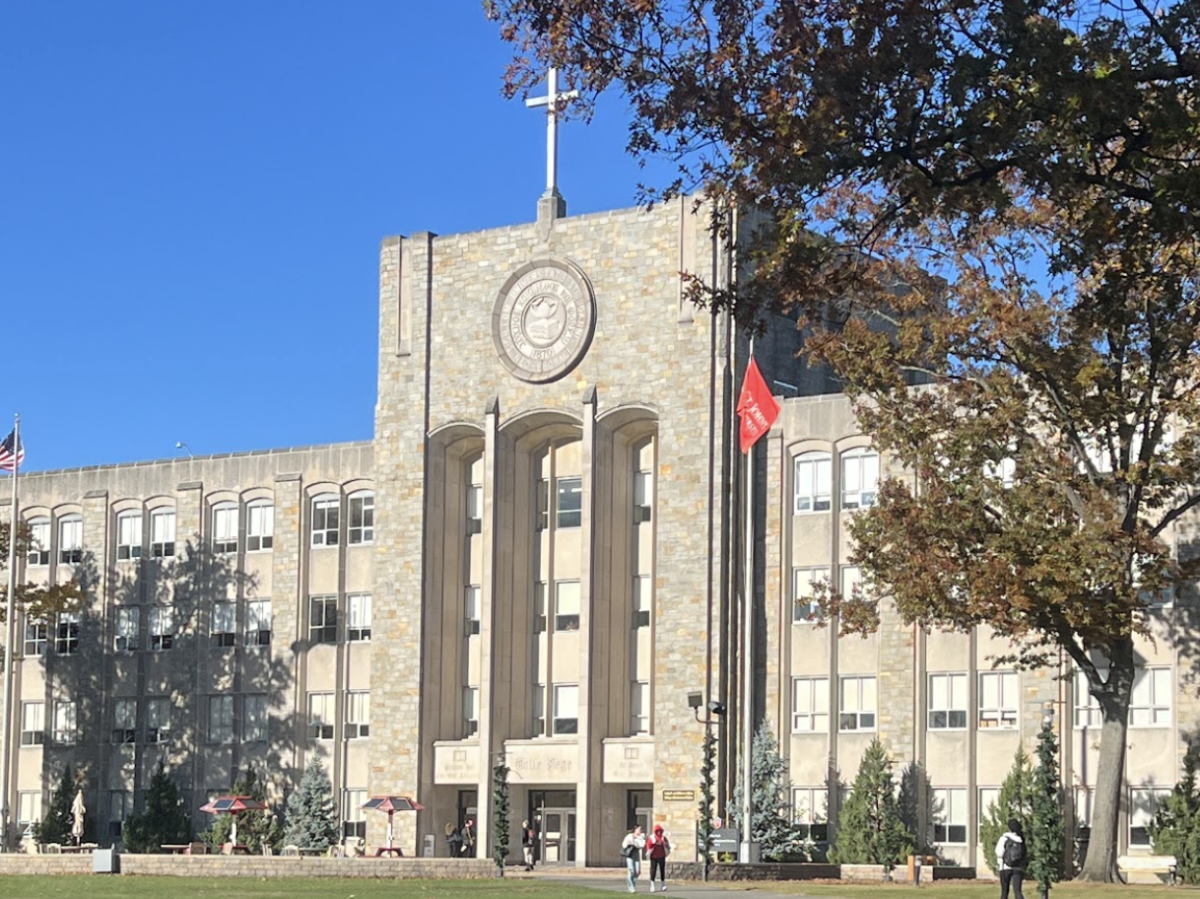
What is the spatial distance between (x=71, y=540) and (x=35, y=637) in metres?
3.88

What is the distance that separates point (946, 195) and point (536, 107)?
1834 inches

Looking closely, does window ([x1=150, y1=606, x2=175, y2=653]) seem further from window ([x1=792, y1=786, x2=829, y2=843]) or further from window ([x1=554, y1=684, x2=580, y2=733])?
window ([x1=792, y1=786, x2=829, y2=843])

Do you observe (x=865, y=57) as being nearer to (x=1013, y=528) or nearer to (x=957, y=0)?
(x=957, y=0)

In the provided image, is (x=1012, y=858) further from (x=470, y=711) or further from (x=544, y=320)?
(x=470, y=711)

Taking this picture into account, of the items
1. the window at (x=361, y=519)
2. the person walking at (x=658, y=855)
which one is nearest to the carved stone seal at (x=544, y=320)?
the window at (x=361, y=519)

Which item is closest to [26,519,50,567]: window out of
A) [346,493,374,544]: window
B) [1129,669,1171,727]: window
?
[346,493,374,544]: window

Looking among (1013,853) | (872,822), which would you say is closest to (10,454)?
(872,822)

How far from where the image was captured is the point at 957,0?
2075cm

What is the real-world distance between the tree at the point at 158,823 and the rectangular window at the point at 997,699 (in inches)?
1118

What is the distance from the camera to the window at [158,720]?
7725 centimetres

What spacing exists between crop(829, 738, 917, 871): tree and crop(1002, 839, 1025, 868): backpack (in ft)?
82.3

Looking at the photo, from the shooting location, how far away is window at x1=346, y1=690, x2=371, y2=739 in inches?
2872

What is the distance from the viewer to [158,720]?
77500 millimetres

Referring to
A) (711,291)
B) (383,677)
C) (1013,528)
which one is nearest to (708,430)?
(383,677)
